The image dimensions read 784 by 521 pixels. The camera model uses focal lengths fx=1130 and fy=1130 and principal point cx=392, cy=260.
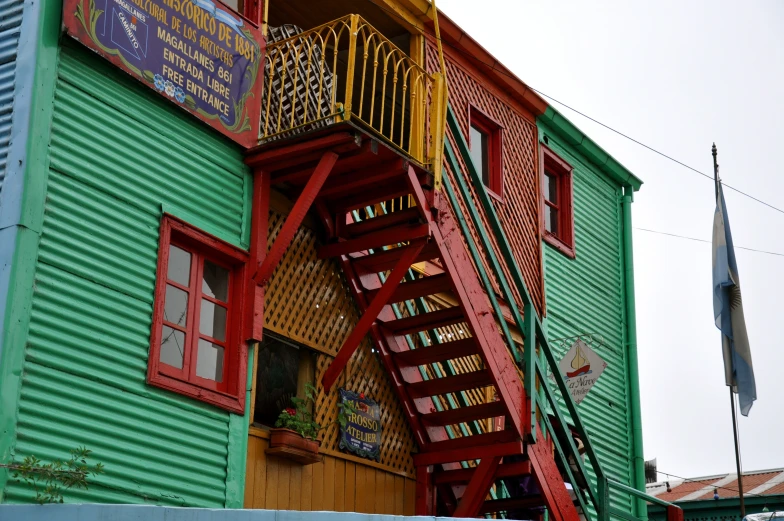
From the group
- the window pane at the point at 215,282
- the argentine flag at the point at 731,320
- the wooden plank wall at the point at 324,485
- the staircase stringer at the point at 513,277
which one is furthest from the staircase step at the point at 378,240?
the argentine flag at the point at 731,320

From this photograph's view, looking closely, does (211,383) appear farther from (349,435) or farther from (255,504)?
(349,435)

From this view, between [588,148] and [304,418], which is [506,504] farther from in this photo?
[588,148]

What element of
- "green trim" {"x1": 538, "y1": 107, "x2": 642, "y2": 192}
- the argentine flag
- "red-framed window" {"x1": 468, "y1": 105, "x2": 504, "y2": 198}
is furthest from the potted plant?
the argentine flag

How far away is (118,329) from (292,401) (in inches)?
99.6

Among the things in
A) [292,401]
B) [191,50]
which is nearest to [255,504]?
[292,401]

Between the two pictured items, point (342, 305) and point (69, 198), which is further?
point (342, 305)

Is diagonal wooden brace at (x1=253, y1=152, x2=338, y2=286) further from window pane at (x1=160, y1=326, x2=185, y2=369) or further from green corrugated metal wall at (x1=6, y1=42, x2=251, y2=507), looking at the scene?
window pane at (x1=160, y1=326, x2=185, y2=369)

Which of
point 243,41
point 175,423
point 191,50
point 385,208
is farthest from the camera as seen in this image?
point 385,208

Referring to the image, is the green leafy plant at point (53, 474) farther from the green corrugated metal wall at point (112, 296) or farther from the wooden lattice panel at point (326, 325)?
the wooden lattice panel at point (326, 325)

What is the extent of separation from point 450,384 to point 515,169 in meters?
4.39

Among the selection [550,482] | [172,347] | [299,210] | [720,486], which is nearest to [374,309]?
[299,210]

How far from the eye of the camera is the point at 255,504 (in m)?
10.2

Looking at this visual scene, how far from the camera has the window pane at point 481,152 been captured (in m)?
15.0

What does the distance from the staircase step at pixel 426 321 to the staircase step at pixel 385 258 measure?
0.58 metres
